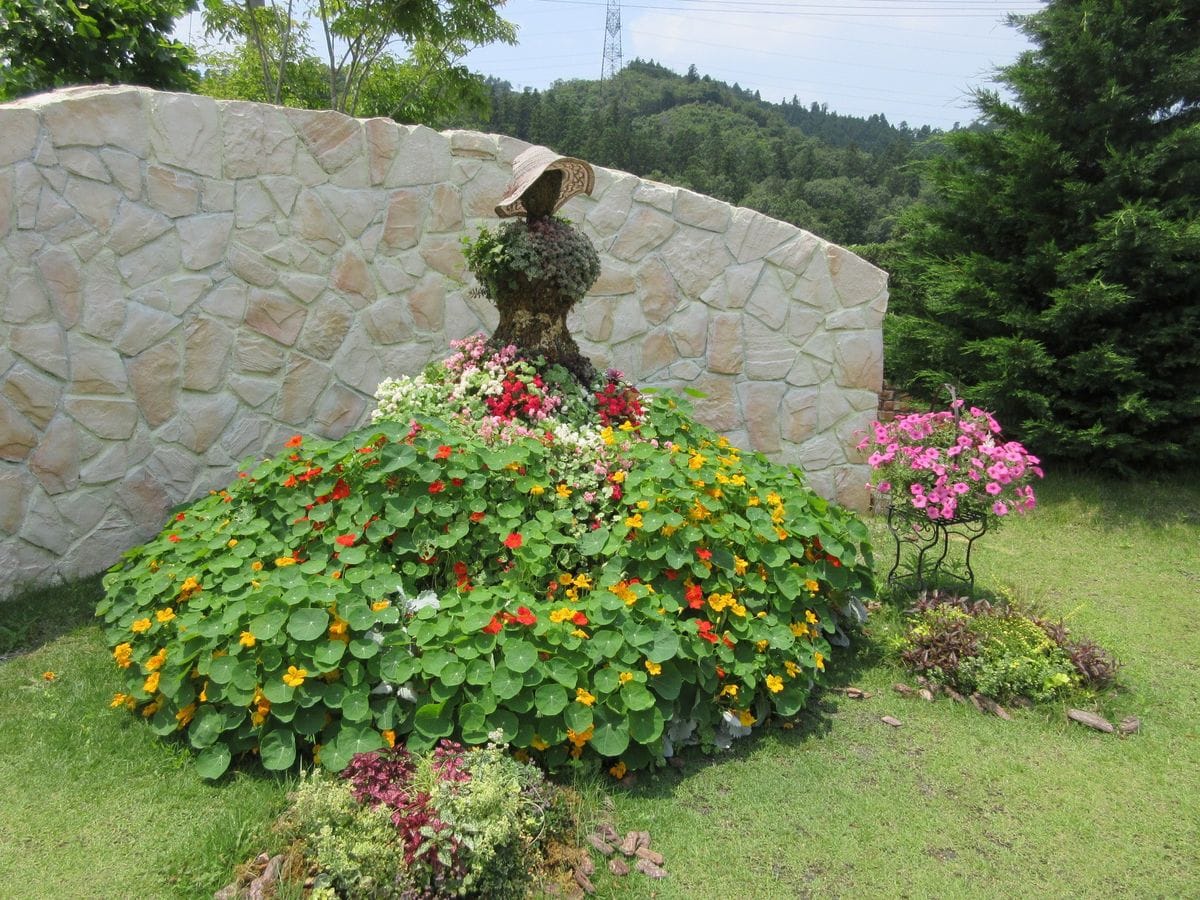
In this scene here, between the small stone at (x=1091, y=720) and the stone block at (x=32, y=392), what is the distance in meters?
4.90

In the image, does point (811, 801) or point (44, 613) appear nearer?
point (811, 801)

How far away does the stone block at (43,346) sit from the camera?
4.02 m

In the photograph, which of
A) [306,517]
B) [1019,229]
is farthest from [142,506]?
[1019,229]

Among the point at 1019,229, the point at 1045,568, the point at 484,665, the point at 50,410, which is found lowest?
the point at 1045,568

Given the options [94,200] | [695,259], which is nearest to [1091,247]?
[695,259]

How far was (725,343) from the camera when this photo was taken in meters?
5.82

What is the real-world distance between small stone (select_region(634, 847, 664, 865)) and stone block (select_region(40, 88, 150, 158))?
409cm

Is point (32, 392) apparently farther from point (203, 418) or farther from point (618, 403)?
point (618, 403)

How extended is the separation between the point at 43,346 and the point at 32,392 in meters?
0.23

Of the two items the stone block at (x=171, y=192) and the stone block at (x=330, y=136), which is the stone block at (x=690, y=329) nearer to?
the stone block at (x=330, y=136)

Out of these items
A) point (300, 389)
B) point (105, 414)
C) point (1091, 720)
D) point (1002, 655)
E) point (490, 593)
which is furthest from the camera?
point (300, 389)

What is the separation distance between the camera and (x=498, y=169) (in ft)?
17.3

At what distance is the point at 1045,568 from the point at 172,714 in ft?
15.9

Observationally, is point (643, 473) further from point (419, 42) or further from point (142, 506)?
point (419, 42)
